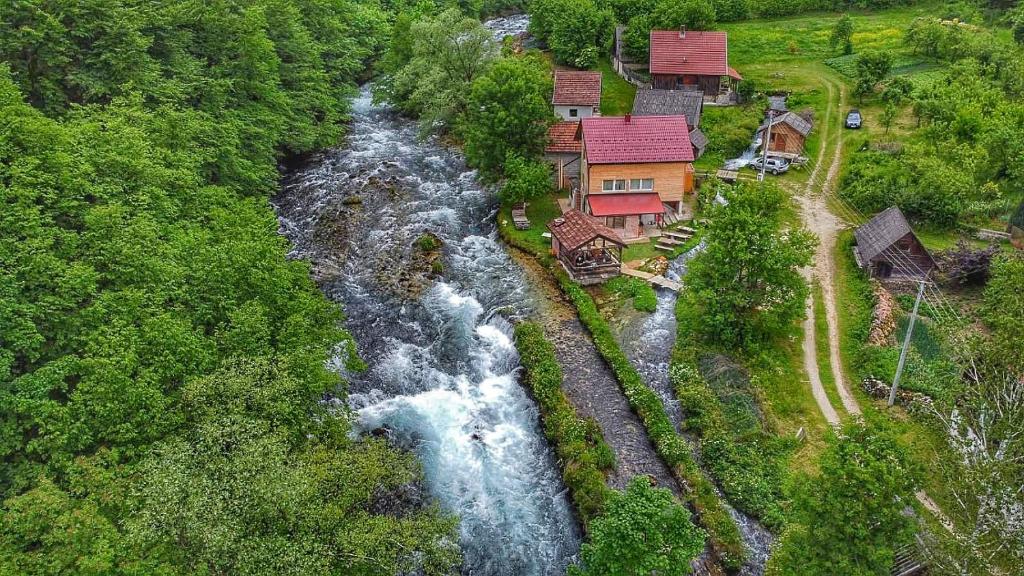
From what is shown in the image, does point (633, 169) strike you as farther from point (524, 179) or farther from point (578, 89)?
point (578, 89)

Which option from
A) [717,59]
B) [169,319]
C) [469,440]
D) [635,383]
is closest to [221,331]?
[169,319]

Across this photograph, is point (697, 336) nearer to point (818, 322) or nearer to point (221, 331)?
point (818, 322)

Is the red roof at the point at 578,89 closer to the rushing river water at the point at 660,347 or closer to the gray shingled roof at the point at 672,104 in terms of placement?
the gray shingled roof at the point at 672,104

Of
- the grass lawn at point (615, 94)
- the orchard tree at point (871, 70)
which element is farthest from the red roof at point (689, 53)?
the orchard tree at point (871, 70)

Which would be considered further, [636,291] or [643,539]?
[636,291]

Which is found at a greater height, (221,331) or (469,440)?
(221,331)

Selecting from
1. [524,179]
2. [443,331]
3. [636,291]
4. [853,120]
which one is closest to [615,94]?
[853,120]
